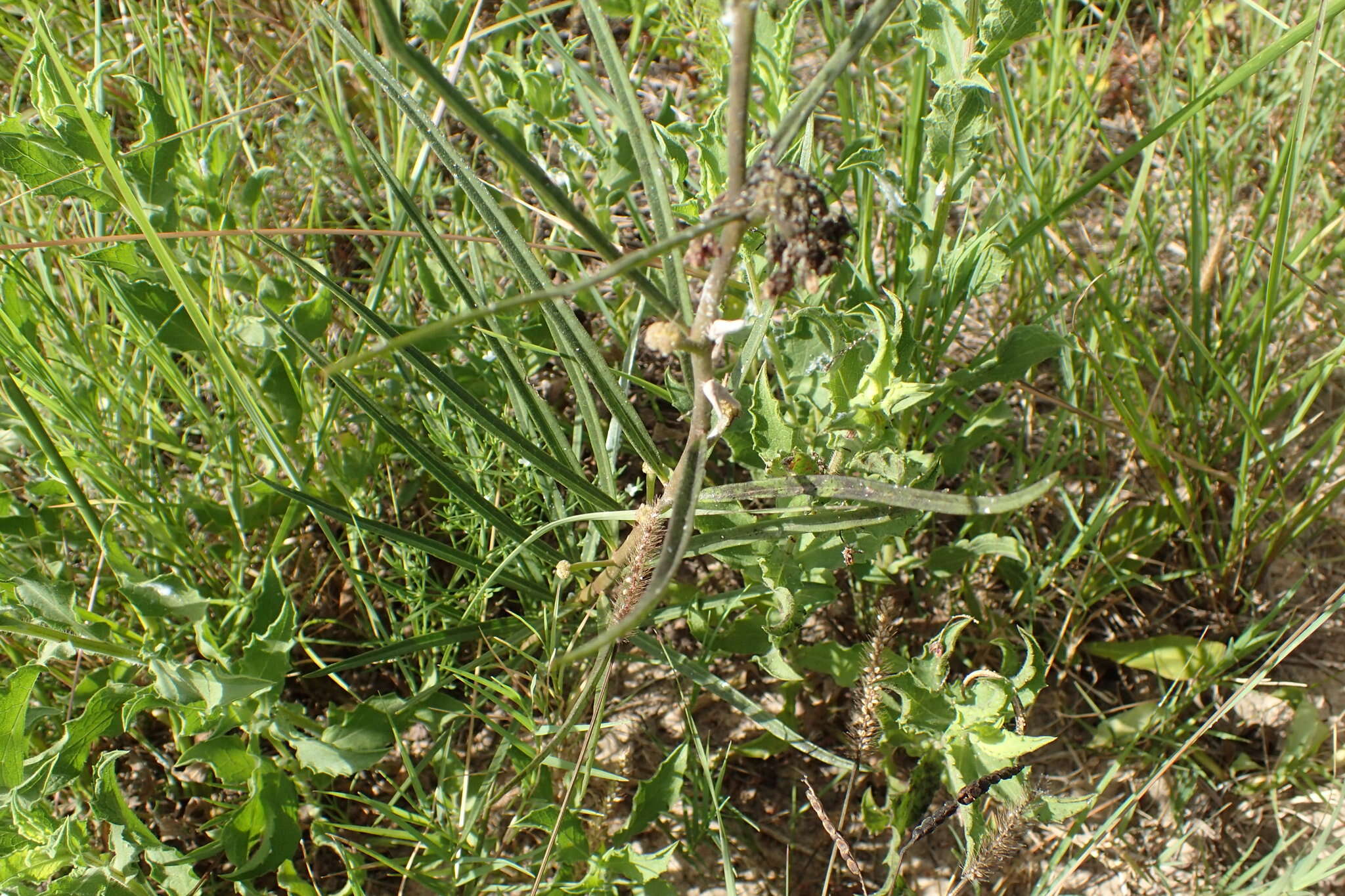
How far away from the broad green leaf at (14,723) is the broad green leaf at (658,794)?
0.87m

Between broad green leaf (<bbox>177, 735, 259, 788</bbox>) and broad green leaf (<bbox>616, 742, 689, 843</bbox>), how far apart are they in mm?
580

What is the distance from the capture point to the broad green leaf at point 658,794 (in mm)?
1603

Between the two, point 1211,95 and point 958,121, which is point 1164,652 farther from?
point 958,121

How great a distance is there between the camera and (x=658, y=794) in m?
1.61

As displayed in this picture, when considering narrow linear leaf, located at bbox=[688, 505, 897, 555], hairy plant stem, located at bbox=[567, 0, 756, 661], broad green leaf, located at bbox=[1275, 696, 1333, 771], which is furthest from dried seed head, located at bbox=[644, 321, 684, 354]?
broad green leaf, located at bbox=[1275, 696, 1333, 771]

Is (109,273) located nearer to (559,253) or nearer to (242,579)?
(242,579)

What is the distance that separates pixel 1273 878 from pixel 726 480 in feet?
4.02

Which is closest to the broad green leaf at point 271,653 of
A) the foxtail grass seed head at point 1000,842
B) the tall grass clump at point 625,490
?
the tall grass clump at point 625,490

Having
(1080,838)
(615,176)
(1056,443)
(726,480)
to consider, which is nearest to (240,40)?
(615,176)

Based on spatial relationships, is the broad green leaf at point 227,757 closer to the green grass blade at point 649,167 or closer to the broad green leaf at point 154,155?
the broad green leaf at point 154,155

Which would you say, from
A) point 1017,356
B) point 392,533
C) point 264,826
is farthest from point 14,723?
point 1017,356

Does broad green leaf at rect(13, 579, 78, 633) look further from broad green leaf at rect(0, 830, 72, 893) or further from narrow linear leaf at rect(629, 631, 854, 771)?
narrow linear leaf at rect(629, 631, 854, 771)

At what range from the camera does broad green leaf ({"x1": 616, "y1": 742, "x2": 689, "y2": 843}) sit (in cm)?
160

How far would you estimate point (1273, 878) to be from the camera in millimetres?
1825
